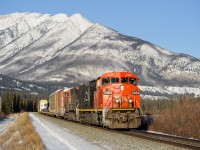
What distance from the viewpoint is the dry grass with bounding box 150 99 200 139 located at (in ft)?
86.8

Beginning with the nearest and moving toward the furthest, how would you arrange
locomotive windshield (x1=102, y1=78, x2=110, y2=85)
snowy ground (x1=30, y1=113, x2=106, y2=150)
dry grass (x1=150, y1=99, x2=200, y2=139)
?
snowy ground (x1=30, y1=113, x2=106, y2=150) → dry grass (x1=150, y1=99, x2=200, y2=139) → locomotive windshield (x1=102, y1=78, x2=110, y2=85)

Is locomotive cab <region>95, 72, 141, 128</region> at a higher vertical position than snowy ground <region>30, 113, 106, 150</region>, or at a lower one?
higher

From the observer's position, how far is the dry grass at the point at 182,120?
2645cm

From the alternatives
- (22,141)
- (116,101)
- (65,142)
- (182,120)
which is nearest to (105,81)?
(116,101)

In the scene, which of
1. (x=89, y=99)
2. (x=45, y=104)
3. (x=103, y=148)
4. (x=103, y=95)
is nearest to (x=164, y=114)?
(x=103, y=95)

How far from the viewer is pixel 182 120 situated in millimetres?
28297

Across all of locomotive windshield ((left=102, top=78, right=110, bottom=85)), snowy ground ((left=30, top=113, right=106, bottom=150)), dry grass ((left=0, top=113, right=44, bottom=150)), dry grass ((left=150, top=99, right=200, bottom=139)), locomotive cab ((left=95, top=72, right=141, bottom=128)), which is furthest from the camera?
locomotive windshield ((left=102, top=78, right=110, bottom=85))

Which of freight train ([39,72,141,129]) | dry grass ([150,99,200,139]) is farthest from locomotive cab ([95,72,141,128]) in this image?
dry grass ([150,99,200,139])

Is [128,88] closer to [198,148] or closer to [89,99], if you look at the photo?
[89,99]

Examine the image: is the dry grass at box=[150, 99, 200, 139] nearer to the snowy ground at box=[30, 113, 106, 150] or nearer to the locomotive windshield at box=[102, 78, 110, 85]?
the locomotive windshield at box=[102, 78, 110, 85]

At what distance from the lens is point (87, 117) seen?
3931 centimetres

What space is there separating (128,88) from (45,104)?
326 ft

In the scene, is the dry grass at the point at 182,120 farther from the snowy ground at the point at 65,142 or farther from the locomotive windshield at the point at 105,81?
the snowy ground at the point at 65,142

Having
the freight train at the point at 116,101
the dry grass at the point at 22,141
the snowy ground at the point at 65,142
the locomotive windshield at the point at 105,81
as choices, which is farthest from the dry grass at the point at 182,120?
the dry grass at the point at 22,141
